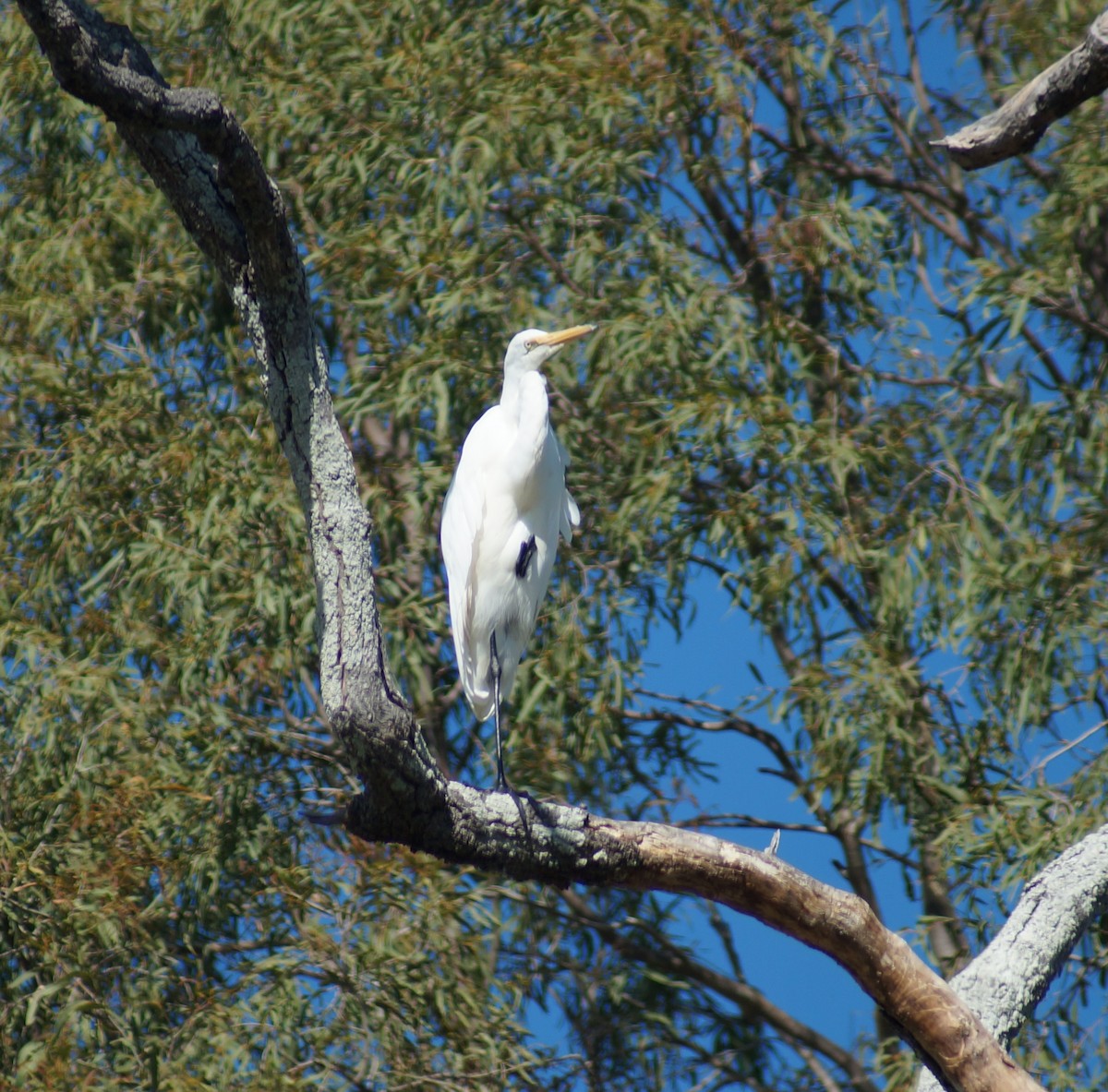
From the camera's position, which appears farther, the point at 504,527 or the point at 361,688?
the point at 504,527

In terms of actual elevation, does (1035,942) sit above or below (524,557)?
below

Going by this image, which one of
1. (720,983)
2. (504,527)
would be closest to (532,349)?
(504,527)

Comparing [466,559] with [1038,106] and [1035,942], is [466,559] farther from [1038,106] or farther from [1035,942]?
[1038,106]

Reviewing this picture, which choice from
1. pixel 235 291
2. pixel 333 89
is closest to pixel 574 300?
Result: pixel 333 89

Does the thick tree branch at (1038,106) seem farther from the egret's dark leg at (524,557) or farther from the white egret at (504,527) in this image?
the egret's dark leg at (524,557)

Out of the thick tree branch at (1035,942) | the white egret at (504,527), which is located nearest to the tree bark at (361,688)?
the thick tree branch at (1035,942)

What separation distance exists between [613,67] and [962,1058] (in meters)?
2.68

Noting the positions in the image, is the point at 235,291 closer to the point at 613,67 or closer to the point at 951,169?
the point at 613,67

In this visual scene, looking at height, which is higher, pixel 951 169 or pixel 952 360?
pixel 951 169

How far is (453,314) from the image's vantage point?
3.84m

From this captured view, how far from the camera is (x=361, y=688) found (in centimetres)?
166

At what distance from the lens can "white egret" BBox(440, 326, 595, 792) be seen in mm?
2822

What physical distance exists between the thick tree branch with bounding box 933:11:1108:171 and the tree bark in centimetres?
77

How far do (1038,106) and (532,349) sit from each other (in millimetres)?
1272
